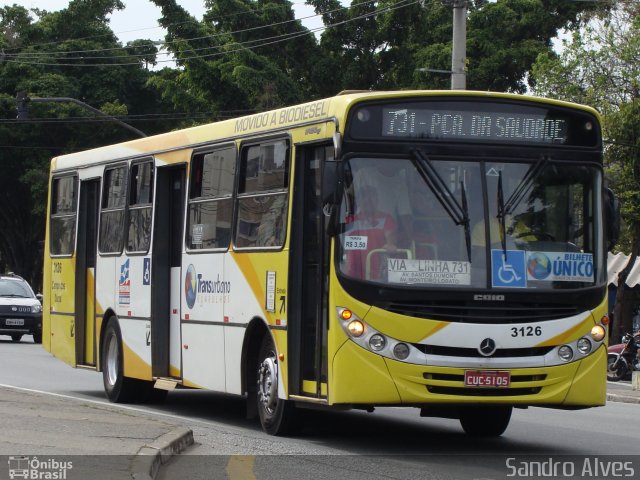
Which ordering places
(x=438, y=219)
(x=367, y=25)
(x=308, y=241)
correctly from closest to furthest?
(x=438, y=219)
(x=308, y=241)
(x=367, y=25)

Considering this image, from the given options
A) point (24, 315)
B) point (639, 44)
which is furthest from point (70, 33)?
point (639, 44)

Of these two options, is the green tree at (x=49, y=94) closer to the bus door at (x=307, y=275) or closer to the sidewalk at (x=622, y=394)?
the sidewalk at (x=622, y=394)

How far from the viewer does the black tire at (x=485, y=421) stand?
13.6 metres

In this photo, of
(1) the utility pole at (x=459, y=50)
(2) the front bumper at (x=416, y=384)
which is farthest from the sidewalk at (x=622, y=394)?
(2) the front bumper at (x=416, y=384)

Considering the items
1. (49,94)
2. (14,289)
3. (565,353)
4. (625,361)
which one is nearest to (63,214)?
(565,353)

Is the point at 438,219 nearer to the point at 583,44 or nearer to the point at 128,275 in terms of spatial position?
the point at 128,275

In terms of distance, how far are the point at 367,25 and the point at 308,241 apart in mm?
37641

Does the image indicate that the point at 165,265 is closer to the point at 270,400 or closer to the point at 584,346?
the point at 270,400

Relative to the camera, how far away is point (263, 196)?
13438mm

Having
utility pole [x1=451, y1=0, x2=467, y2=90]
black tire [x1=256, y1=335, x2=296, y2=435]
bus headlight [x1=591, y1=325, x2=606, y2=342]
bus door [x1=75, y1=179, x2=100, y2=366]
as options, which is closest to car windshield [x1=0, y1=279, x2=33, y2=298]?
utility pole [x1=451, y1=0, x2=467, y2=90]

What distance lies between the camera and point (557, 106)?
1237 centimetres

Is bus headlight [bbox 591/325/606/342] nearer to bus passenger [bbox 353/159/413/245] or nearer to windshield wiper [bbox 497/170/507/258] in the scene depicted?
windshield wiper [bbox 497/170/507/258]

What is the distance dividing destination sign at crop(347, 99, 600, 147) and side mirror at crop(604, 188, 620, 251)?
0.51 meters

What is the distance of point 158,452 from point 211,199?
14.8 ft
